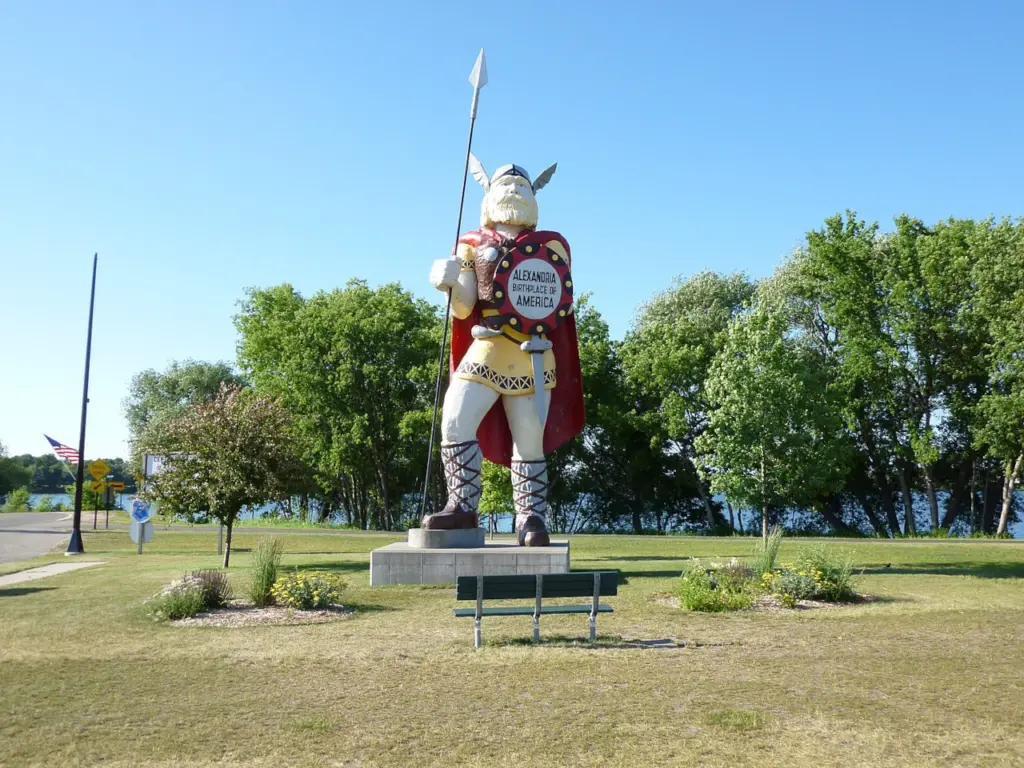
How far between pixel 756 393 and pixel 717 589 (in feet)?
61.7

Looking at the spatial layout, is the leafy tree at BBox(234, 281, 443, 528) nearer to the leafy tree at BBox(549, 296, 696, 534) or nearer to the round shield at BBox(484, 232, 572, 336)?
the leafy tree at BBox(549, 296, 696, 534)

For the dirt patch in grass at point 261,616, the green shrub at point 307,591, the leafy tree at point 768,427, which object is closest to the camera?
the dirt patch in grass at point 261,616

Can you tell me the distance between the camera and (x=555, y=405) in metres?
14.9

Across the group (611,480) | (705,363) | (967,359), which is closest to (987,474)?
(967,359)

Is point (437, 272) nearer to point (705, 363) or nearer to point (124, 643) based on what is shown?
point (124, 643)

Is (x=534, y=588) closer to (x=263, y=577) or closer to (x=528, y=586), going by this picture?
(x=528, y=586)

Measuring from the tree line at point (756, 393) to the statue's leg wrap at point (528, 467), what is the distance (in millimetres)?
14861

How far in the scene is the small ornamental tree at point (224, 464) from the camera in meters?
17.2

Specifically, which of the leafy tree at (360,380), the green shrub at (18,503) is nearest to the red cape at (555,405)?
the leafy tree at (360,380)

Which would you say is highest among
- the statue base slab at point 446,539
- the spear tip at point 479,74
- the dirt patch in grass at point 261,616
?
the spear tip at point 479,74

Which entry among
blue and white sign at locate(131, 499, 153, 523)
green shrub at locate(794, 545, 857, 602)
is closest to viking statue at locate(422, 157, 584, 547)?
A: green shrub at locate(794, 545, 857, 602)

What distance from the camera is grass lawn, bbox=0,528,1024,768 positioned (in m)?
5.61

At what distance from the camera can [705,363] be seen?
121 ft

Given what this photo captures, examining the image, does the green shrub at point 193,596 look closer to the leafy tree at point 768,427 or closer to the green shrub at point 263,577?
the green shrub at point 263,577
